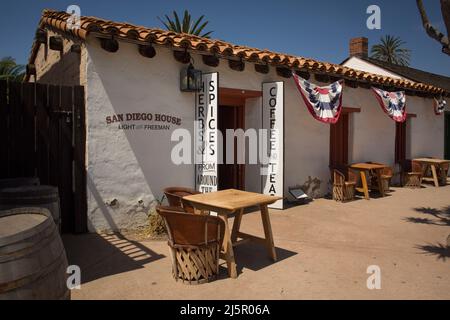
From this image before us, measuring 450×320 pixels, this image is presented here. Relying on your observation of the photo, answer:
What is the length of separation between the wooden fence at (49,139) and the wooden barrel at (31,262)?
2837mm

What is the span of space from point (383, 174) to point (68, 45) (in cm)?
783

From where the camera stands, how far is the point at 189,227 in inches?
136

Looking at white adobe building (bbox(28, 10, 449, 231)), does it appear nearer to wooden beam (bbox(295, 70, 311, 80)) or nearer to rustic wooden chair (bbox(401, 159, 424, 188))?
wooden beam (bbox(295, 70, 311, 80))

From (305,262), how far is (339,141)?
5791mm

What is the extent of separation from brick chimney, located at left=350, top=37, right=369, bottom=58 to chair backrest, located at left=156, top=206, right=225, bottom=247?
16820mm

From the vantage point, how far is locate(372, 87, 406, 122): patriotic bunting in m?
9.13

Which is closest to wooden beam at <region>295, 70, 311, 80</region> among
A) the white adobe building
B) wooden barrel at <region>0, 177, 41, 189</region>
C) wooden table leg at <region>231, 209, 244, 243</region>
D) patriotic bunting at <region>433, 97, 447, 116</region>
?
the white adobe building

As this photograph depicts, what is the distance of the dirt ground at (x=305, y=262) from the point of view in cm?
339

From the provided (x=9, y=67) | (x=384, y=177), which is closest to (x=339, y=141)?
(x=384, y=177)

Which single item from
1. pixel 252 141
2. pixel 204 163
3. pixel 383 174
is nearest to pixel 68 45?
pixel 204 163

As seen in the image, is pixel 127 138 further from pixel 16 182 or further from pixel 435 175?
pixel 435 175

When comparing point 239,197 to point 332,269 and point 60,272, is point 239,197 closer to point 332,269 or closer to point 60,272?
point 332,269

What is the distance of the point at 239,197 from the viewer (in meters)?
4.25

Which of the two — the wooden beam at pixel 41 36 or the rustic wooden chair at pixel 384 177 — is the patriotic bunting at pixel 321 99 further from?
the wooden beam at pixel 41 36
